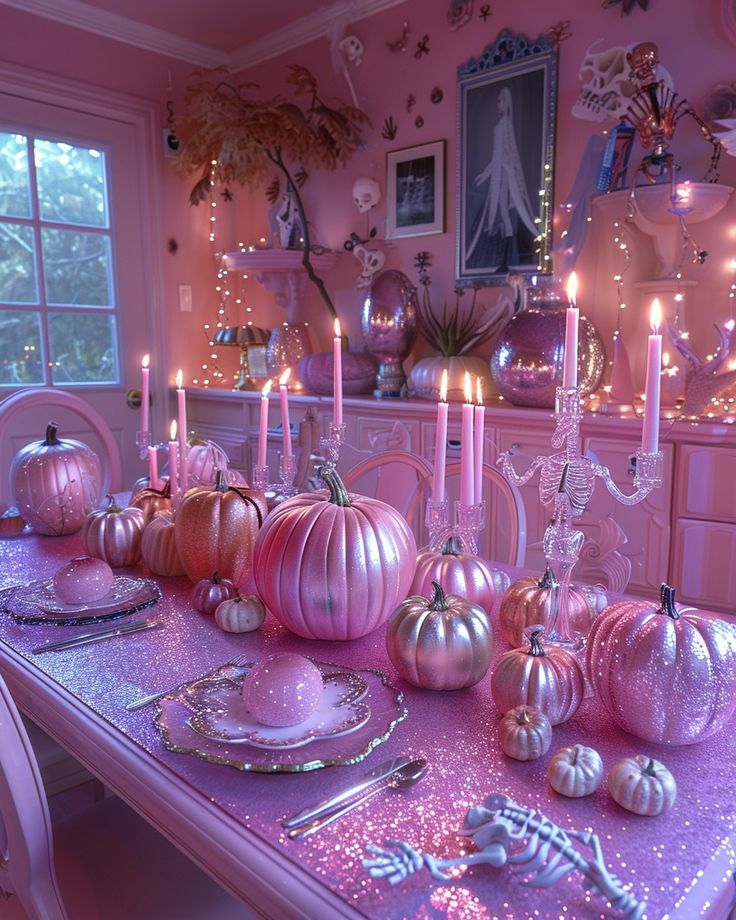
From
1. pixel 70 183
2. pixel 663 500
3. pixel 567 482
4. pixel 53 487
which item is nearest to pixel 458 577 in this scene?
pixel 567 482

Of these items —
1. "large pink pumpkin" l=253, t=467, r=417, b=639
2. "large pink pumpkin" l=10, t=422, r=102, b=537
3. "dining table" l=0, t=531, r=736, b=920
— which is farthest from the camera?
"large pink pumpkin" l=10, t=422, r=102, b=537

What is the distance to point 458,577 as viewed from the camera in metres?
0.88

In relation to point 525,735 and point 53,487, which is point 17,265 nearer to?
point 53,487

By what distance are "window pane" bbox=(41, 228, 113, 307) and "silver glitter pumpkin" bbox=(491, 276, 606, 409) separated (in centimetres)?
203

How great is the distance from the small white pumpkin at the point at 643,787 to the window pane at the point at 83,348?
3.13 m

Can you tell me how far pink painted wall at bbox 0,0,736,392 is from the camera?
6.88ft

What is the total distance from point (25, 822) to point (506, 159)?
99.0 inches

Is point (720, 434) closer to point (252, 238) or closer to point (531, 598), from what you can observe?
point (531, 598)

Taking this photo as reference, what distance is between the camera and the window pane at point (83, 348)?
3.16 meters

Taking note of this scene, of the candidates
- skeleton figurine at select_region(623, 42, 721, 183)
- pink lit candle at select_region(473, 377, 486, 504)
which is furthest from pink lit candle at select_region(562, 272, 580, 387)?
skeleton figurine at select_region(623, 42, 721, 183)

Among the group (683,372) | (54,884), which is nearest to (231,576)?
(54,884)

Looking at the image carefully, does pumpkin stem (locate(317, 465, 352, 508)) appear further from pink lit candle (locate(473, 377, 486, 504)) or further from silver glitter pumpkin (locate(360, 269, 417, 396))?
silver glitter pumpkin (locate(360, 269, 417, 396))

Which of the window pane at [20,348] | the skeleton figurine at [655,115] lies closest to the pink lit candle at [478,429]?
the skeleton figurine at [655,115]

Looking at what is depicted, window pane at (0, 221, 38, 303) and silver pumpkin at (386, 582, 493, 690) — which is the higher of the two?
window pane at (0, 221, 38, 303)
